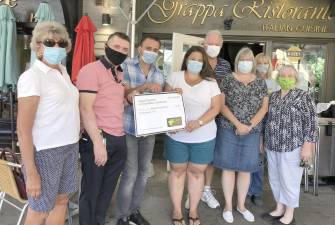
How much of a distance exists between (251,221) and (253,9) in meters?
4.46

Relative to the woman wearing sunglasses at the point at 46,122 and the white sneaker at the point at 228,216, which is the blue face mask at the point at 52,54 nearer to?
the woman wearing sunglasses at the point at 46,122

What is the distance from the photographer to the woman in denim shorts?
136 inches

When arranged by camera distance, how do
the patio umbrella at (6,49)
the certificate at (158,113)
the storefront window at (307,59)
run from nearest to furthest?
the certificate at (158,113), the patio umbrella at (6,49), the storefront window at (307,59)

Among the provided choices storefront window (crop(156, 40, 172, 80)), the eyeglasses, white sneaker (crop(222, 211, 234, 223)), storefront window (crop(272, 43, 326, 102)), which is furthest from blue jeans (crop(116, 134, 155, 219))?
storefront window (crop(272, 43, 326, 102))

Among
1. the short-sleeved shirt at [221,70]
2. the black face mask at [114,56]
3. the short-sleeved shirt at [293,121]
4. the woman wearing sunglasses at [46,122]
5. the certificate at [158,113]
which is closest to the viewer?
the woman wearing sunglasses at [46,122]

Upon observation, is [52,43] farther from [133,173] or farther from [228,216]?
[228,216]

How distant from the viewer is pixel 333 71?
7047mm

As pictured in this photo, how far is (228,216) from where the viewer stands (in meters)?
3.65

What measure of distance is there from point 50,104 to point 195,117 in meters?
1.39

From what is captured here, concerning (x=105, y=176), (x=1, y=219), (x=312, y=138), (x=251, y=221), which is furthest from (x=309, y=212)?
(x=1, y=219)

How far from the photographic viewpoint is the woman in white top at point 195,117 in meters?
3.25

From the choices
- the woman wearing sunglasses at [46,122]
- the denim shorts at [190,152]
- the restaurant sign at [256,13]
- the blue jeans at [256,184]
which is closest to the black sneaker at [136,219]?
the denim shorts at [190,152]

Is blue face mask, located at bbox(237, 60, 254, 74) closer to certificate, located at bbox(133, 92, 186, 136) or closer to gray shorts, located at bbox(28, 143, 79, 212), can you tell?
certificate, located at bbox(133, 92, 186, 136)

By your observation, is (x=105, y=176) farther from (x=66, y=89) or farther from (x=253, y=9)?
(x=253, y=9)
